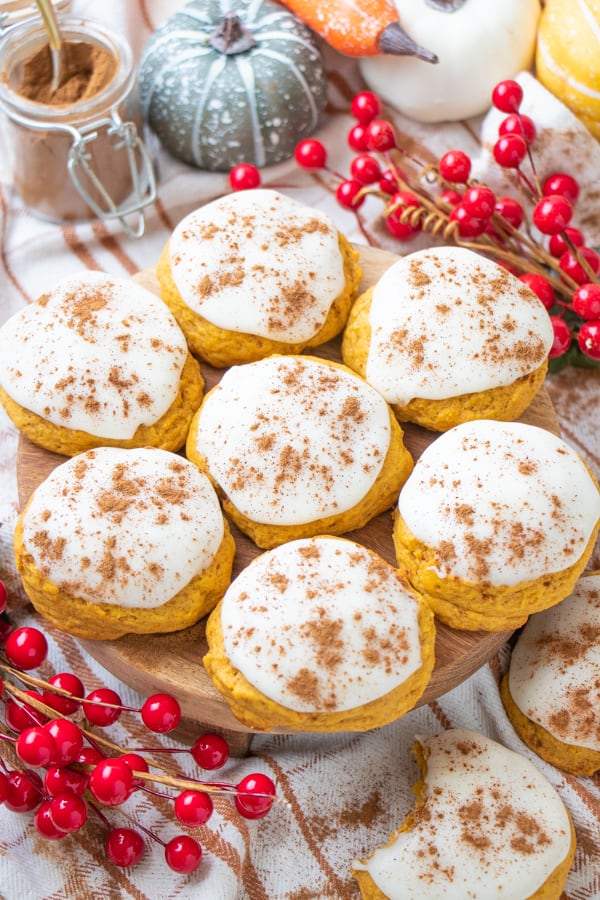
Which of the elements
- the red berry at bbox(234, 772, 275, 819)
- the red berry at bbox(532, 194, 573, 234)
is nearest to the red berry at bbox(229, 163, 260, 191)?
the red berry at bbox(532, 194, 573, 234)

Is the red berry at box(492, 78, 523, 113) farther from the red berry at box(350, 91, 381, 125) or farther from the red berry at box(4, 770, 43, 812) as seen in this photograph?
the red berry at box(4, 770, 43, 812)

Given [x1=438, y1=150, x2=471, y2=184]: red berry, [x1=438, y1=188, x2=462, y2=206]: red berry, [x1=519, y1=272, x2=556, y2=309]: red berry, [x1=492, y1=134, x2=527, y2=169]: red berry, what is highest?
[x1=492, y1=134, x2=527, y2=169]: red berry

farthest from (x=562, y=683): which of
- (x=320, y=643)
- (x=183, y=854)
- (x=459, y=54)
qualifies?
(x=459, y=54)

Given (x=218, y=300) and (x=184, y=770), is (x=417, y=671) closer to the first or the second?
(x=184, y=770)

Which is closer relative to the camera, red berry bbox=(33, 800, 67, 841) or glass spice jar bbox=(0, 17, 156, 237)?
red berry bbox=(33, 800, 67, 841)

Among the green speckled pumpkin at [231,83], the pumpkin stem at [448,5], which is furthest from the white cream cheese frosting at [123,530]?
the pumpkin stem at [448,5]

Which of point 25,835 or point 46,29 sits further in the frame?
point 46,29

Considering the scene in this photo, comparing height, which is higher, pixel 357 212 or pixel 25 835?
pixel 357 212

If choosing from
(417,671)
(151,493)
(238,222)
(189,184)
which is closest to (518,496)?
(417,671)
